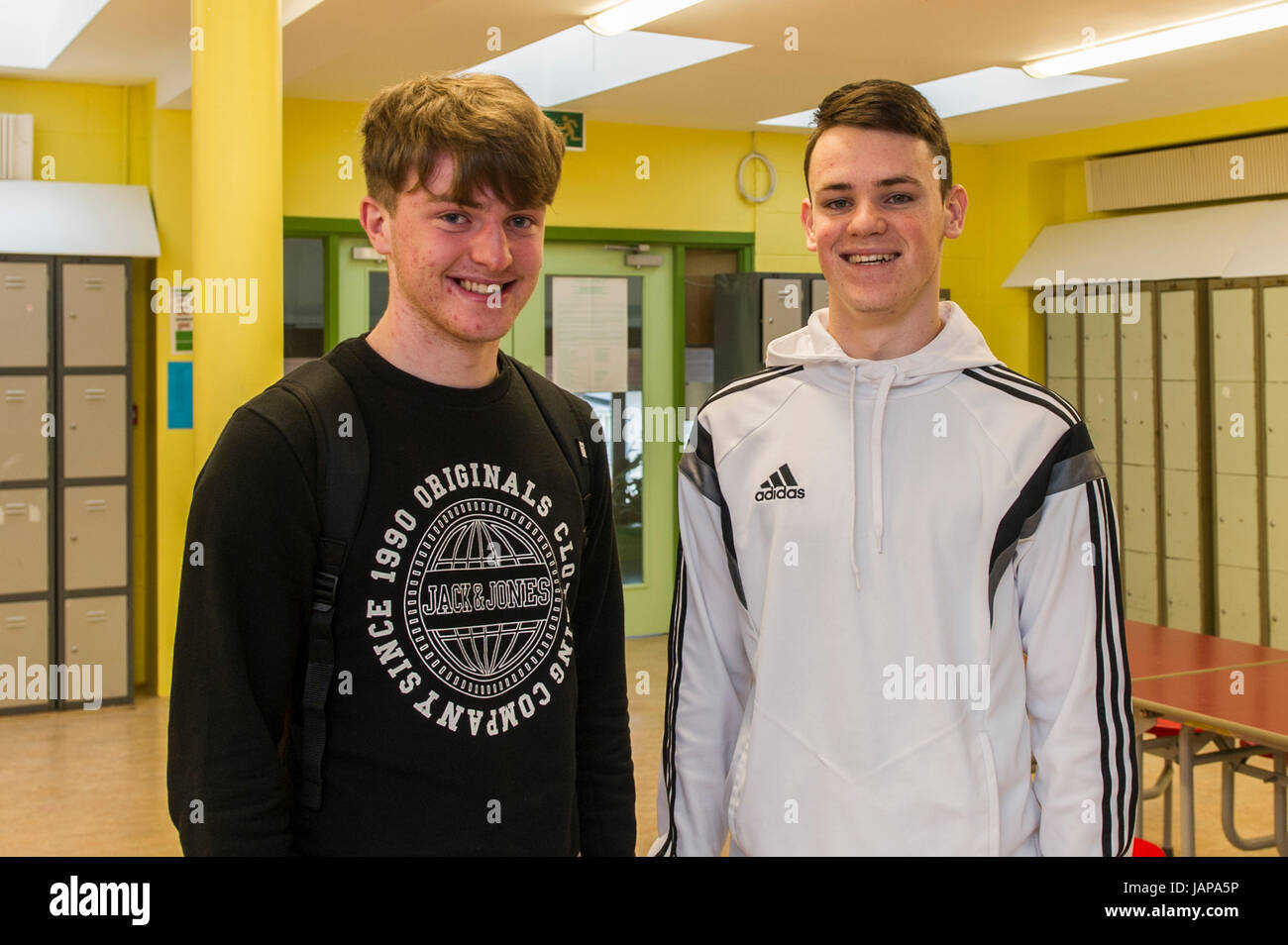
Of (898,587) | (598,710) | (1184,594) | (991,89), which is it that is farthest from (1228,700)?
(991,89)

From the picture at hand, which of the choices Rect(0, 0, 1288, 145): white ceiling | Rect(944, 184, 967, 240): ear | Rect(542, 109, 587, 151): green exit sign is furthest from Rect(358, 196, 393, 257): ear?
Rect(542, 109, 587, 151): green exit sign

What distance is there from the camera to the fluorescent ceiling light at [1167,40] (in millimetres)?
4930

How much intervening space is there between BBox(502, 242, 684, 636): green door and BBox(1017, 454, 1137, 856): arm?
5665mm

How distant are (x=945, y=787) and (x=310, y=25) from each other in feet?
12.7

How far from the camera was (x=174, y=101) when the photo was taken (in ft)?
19.2

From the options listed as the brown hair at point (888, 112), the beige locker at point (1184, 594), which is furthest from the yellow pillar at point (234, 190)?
the beige locker at point (1184, 594)

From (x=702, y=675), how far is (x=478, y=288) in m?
0.67

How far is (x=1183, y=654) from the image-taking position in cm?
401

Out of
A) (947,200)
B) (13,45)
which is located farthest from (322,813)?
(13,45)

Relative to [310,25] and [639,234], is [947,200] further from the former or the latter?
[639,234]

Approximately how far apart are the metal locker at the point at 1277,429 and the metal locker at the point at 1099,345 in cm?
92

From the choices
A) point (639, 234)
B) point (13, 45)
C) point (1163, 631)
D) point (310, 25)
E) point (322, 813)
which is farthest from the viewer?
point (639, 234)

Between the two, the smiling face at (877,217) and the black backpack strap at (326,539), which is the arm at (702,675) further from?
the black backpack strap at (326,539)

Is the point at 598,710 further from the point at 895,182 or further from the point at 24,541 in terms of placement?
the point at 24,541
